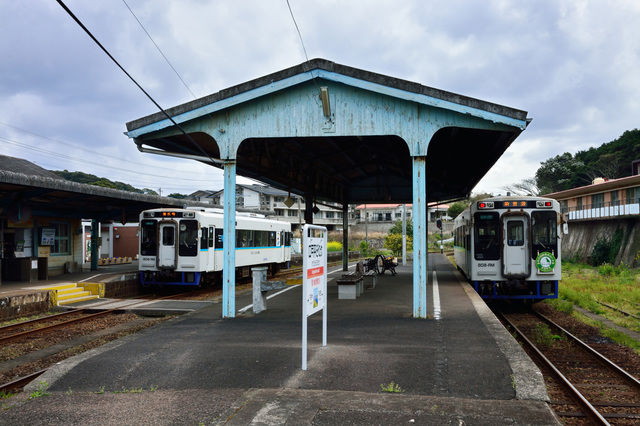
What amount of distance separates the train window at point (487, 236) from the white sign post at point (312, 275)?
6.66m

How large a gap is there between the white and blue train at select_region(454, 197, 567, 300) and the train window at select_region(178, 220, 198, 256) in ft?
27.5

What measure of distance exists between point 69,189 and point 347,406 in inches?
533

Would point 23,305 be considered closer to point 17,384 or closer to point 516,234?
point 17,384

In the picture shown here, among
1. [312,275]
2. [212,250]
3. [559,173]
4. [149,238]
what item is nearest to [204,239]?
[212,250]

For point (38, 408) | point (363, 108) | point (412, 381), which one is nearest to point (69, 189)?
point (363, 108)

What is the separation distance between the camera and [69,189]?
50.5ft

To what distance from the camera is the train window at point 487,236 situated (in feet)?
40.7

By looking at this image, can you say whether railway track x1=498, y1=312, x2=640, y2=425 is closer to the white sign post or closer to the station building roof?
the white sign post

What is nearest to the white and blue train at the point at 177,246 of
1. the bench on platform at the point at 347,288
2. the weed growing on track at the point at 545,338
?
the bench on platform at the point at 347,288

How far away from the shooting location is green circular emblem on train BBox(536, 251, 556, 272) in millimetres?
11984

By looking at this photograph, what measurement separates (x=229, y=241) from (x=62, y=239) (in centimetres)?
1501

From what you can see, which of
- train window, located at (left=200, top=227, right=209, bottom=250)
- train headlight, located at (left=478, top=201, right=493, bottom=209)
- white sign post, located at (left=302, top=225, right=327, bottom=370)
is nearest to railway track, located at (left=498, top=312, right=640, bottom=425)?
white sign post, located at (left=302, top=225, right=327, bottom=370)

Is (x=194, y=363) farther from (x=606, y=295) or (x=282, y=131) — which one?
(x=606, y=295)

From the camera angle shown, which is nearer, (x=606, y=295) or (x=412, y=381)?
(x=412, y=381)
